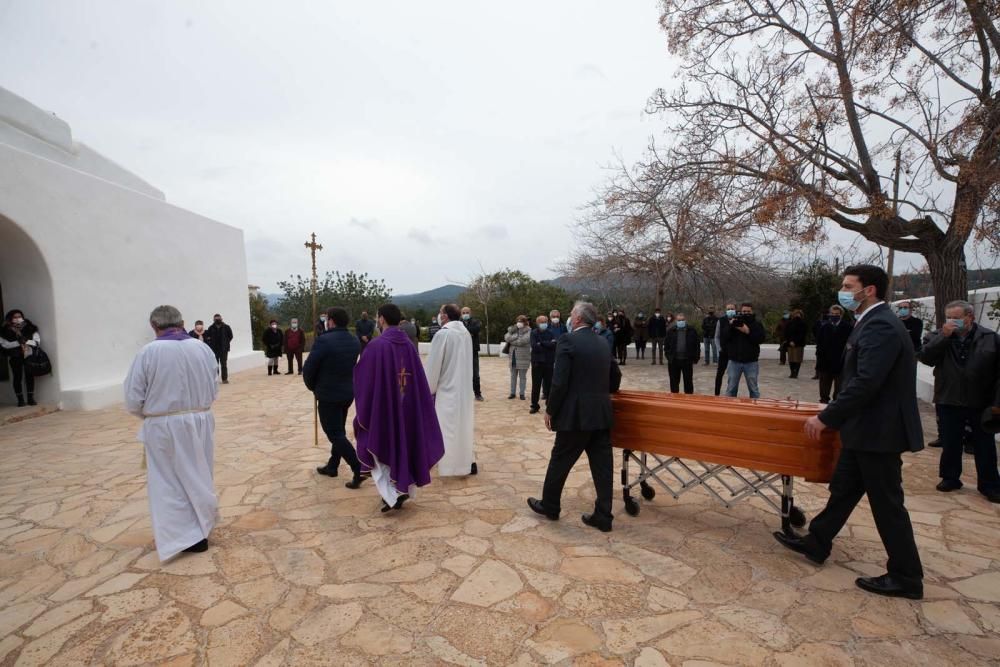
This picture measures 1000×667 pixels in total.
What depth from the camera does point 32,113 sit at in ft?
33.1

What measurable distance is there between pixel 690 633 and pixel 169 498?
12.0ft

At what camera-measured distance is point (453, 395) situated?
554cm

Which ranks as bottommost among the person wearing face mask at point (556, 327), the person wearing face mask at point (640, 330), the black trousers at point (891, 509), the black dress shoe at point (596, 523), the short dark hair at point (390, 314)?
the black dress shoe at point (596, 523)

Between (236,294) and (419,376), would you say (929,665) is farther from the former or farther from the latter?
(236,294)

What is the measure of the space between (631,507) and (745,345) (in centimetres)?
481

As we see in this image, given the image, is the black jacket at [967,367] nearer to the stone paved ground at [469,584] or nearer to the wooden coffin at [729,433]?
the stone paved ground at [469,584]

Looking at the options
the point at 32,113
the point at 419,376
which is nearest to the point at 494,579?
the point at 419,376

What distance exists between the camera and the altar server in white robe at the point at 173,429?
3.78 meters

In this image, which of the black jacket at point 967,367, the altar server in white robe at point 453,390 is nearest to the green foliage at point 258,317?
the altar server in white robe at point 453,390

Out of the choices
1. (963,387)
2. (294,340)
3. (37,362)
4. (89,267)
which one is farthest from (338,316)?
Result: (294,340)

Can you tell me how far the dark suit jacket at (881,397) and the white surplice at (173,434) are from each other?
14.0ft

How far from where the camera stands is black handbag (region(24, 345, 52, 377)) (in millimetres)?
9250

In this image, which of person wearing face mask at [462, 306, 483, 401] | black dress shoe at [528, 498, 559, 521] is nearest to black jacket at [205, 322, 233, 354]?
person wearing face mask at [462, 306, 483, 401]

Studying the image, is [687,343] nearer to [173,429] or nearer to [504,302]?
[173,429]
